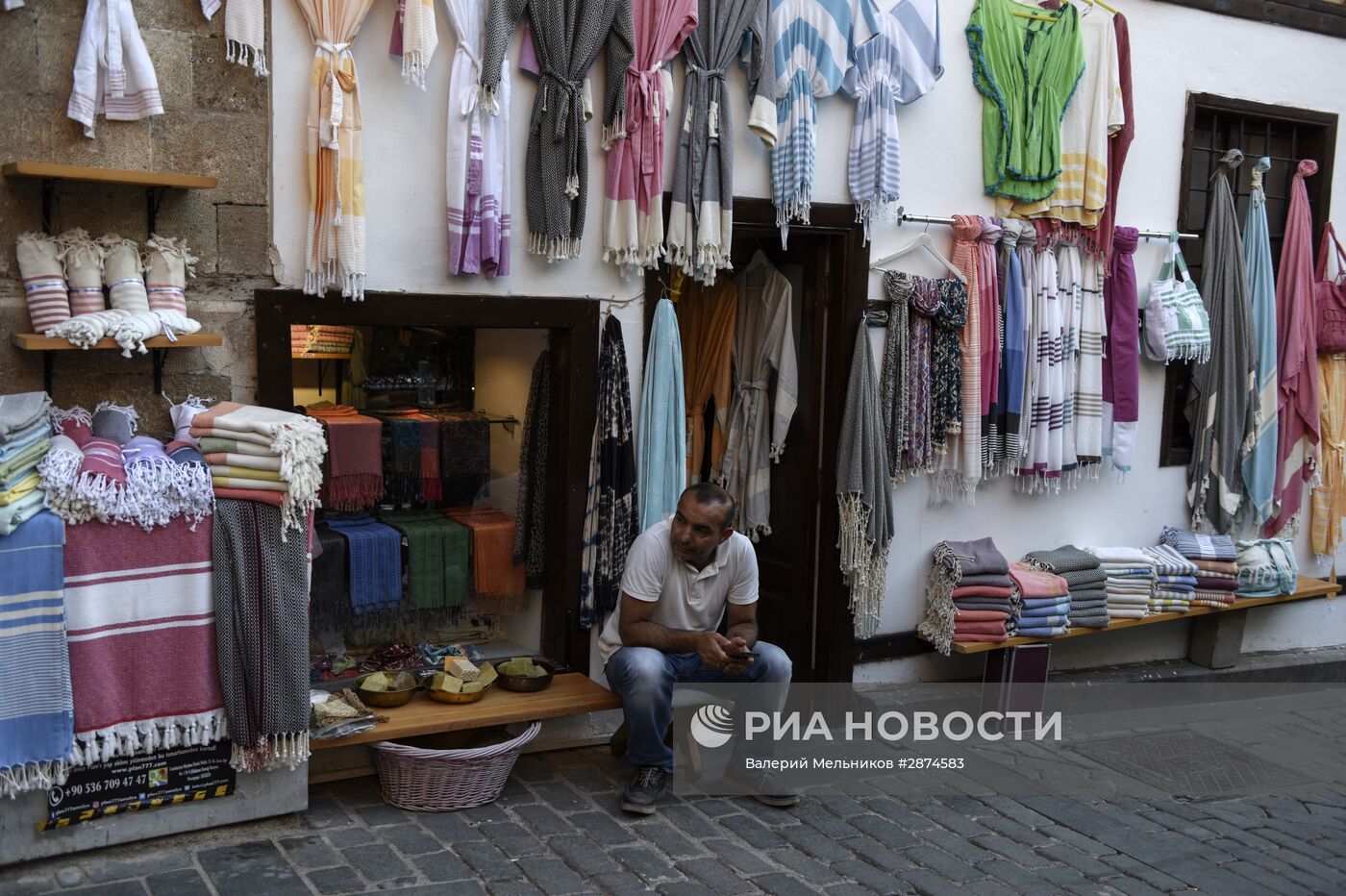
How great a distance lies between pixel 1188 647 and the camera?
8.10m

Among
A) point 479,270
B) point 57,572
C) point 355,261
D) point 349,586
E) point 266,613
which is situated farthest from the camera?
point 349,586

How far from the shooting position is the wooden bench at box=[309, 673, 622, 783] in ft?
16.6

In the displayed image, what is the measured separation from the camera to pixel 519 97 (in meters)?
5.50

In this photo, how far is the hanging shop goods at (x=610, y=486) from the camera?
582cm

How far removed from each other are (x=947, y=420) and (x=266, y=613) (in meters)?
3.63

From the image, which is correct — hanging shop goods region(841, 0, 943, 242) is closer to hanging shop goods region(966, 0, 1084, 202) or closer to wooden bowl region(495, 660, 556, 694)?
hanging shop goods region(966, 0, 1084, 202)

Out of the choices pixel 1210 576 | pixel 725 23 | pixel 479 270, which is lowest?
pixel 1210 576

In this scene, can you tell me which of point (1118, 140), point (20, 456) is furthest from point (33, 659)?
point (1118, 140)

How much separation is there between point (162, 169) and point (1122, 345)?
16.7 feet

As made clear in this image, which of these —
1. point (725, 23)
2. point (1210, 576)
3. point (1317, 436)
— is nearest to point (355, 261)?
point (725, 23)

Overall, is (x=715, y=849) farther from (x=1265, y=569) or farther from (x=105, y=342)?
(x=1265, y=569)

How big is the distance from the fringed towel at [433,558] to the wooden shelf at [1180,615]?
257 cm

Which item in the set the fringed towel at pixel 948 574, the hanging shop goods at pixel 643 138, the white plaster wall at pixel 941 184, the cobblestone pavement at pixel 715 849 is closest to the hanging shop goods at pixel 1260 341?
the white plaster wall at pixel 941 184

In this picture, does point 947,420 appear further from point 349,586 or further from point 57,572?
point 57,572
